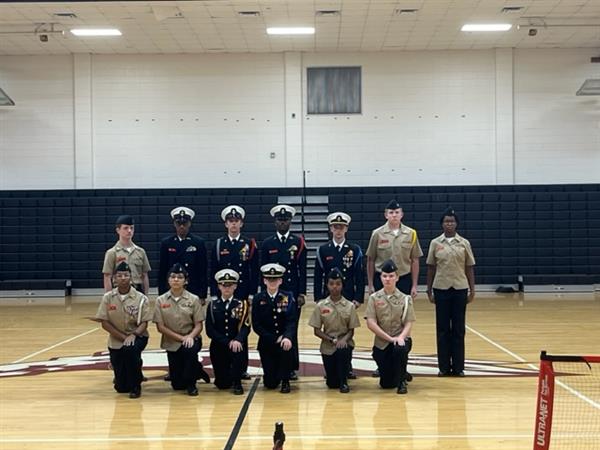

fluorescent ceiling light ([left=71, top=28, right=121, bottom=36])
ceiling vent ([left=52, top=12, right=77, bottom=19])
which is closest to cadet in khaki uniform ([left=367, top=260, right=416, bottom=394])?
ceiling vent ([left=52, top=12, right=77, bottom=19])

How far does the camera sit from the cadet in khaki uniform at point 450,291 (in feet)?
25.8

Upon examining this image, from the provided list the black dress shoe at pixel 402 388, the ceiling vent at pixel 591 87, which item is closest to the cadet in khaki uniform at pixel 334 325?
the black dress shoe at pixel 402 388

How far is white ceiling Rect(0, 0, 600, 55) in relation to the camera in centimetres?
1559

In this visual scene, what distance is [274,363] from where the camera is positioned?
7.25 metres

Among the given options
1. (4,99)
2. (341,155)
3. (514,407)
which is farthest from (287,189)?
(514,407)

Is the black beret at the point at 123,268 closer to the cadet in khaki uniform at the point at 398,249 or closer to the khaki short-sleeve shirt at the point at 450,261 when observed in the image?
the cadet in khaki uniform at the point at 398,249

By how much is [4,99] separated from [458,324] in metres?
14.8

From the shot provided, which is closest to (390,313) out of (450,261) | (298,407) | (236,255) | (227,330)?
(450,261)

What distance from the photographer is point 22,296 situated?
58.0ft

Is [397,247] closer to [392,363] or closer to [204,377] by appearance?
[392,363]

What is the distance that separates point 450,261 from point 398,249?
581mm

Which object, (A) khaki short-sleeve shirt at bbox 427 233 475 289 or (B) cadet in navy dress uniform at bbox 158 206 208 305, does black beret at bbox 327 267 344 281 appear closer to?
(A) khaki short-sleeve shirt at bbox 427 233 475 289

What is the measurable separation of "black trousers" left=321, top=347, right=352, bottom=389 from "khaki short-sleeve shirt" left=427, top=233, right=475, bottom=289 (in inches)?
57.0

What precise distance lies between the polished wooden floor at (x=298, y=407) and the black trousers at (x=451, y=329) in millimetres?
213
